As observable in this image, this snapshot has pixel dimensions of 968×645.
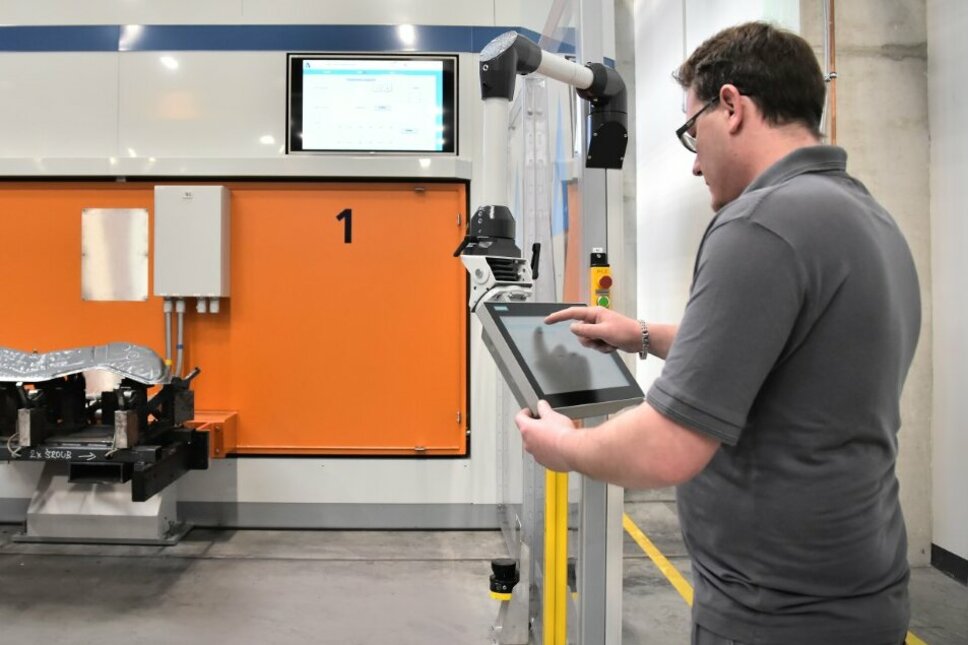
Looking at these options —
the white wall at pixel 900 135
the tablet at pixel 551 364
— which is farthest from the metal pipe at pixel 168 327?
the white wall at pixel 900 135

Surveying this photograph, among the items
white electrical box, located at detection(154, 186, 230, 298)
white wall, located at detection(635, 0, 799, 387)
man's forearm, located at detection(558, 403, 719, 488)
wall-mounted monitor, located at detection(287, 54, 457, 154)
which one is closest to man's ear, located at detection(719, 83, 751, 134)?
man's forearm, located at detection(558, 403, 719, 488)

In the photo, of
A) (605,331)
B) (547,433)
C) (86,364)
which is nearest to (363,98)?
(86,364)

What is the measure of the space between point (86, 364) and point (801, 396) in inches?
124

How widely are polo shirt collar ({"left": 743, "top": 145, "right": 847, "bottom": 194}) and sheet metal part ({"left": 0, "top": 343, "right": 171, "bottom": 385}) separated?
2906 mm

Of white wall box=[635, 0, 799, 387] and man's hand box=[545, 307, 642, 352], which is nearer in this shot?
man's hand box=[545, 307, 642, 352]

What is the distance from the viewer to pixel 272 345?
3859 mm

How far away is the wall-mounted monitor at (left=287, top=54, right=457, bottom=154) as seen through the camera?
3781 millimetres

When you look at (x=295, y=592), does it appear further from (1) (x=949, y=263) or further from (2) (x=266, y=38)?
(1) (x=949, y=263)

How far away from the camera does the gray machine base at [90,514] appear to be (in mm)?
3420

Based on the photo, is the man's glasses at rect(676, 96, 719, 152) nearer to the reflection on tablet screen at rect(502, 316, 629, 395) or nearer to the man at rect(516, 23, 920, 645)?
the man at rect(516, 23, 920, 645)

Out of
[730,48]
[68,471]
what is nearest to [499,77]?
[730,48]

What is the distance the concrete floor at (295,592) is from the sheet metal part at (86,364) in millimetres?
992

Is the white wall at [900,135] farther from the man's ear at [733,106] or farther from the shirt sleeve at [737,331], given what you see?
the shirt sleeve at [737,331]

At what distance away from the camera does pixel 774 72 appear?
35.1 inches
